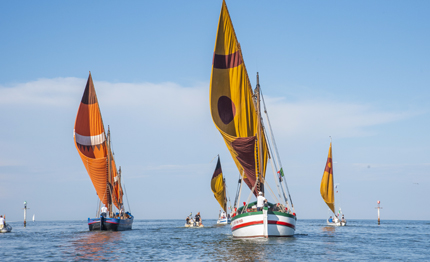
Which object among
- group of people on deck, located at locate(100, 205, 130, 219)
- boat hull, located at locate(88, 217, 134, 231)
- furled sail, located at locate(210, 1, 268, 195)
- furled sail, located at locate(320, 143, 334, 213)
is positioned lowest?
boat hull, located at locate(88, 217, 134, 231)

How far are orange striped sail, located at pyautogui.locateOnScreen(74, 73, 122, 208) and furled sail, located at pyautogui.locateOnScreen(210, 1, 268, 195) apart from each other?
2160cm

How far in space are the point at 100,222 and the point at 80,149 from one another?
8.73 metres

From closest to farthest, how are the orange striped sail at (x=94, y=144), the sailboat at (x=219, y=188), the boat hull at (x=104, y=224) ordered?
1. the boat hull at (x=104, y=224)
2. the orange striped sail at (x=94, y=144)
3. the sailboat at (x=219, y=188)

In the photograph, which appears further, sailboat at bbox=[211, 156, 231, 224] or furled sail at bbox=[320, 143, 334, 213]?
sailboat at bbox=[211, 156, 231, 224]

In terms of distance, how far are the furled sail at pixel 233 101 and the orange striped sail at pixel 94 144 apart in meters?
21.6

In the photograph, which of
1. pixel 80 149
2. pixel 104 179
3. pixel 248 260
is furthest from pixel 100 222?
pixel 248 260

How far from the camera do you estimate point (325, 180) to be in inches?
3039

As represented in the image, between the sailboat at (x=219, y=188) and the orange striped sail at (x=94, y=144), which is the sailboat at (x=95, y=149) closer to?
the orange striped sail at (x=94, y=144)

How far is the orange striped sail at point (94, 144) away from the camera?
56062 mm

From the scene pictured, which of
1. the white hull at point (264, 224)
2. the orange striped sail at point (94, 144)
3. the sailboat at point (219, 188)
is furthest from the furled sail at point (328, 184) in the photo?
the white hull at point (264, 224)

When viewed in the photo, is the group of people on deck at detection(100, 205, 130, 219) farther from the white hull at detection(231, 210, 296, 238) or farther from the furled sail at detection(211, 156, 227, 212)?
the furled sail at detection(211, 156, 227, 212)

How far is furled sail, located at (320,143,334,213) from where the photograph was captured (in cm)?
7712

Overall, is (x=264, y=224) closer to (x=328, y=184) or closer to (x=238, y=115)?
(x=238, y=115)

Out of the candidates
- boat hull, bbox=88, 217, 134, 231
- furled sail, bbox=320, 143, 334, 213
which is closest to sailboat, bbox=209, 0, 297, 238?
boat hull, bbox=88, 217, 134, 231
